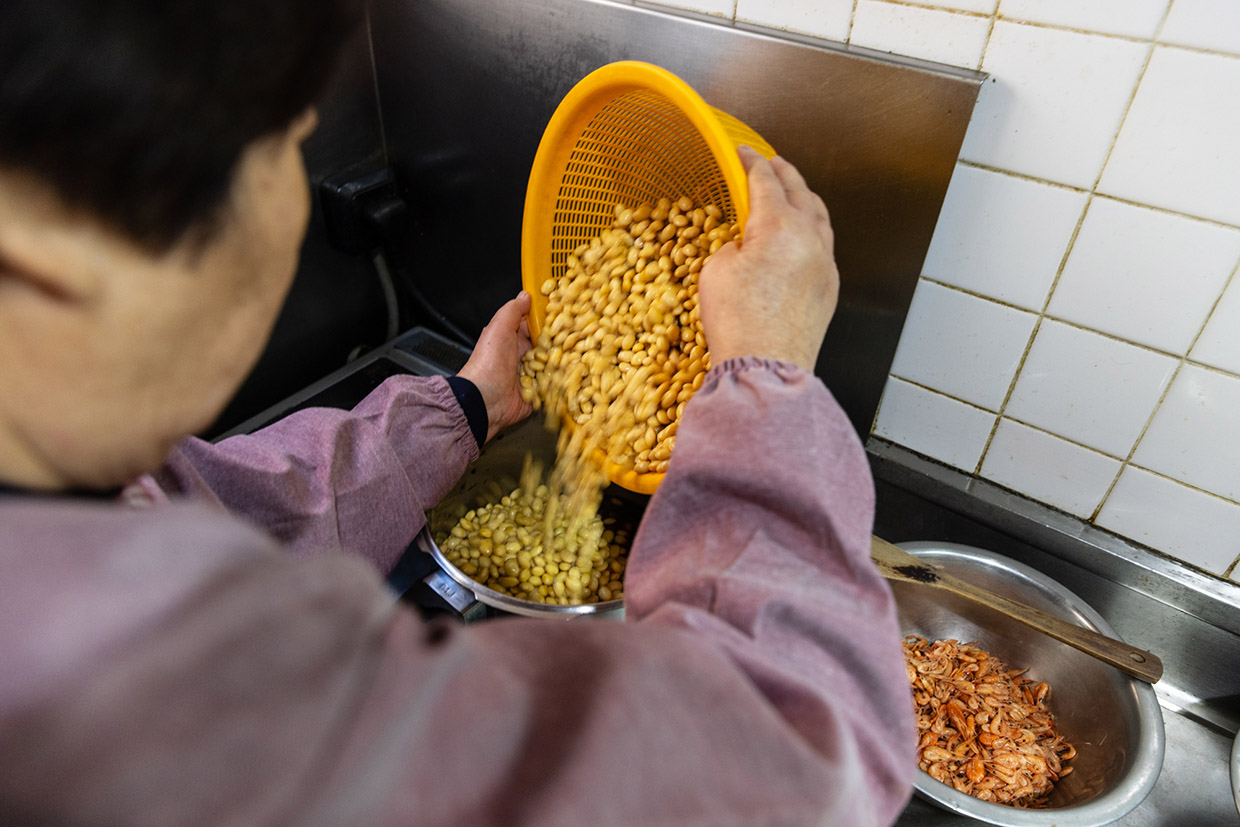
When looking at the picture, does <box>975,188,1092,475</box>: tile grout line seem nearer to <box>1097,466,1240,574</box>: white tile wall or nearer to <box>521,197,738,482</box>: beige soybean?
<box>1097,466,1240,574</box>: white tile wall

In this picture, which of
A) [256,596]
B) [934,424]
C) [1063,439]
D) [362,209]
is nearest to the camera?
[256,596]

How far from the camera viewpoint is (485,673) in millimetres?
363

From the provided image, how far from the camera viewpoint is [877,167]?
901mm

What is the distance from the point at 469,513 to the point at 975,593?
0.68m

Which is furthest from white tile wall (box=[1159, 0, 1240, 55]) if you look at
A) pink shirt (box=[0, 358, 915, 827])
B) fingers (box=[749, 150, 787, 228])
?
pink shirt (box=[0, 358, 915, 827])

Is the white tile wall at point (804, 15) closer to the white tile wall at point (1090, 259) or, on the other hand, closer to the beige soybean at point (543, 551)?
the white tile wall at point (1090, 259)

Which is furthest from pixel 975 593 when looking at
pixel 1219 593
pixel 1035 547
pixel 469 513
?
pixel 469 513

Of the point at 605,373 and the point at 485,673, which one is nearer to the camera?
the point at 485,673

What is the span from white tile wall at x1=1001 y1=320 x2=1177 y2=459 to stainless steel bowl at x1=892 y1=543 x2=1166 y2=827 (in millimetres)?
192

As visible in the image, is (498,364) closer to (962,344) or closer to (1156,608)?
(962,344)

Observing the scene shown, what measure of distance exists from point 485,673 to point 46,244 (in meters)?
0.27

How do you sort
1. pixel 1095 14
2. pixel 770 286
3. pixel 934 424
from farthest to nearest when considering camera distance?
pixel 934 424 → pixel 1095 14 → pixel 770 286

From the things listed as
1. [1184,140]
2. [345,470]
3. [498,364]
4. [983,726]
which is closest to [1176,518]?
[983,726]

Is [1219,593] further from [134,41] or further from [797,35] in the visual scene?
[134,41]
